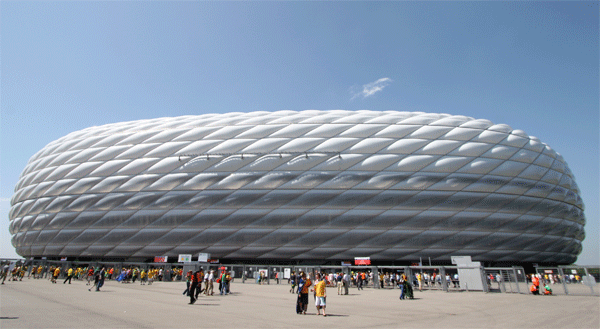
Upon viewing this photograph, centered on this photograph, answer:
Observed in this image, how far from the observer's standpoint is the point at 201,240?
82.3 ft

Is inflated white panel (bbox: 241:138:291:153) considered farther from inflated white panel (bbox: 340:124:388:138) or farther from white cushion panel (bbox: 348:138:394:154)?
white cushion panel (bbox: 348:138:394:154)

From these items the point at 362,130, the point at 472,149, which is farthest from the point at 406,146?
the point at 472,149

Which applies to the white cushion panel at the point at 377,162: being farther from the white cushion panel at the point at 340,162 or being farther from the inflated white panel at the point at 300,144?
the inflated white panel at the point at 300,144

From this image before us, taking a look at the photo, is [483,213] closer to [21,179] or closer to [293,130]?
[293,130]

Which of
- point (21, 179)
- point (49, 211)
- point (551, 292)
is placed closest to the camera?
point (551, 292)

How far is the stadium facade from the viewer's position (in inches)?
955

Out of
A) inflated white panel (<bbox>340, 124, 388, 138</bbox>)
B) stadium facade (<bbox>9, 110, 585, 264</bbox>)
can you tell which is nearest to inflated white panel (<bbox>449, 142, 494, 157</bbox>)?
stadium facade (<bbox>9, 110, 585, 264</bbox>)

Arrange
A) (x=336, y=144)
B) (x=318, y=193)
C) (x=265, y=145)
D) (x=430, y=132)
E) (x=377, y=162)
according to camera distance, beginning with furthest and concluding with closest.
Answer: (x=430, y=132)
(x=265, y=145)
(x=336, y=144)
(x=377, y=162)
(x=318, y=193)

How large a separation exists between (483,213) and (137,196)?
92.8ft

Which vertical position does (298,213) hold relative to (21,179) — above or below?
below

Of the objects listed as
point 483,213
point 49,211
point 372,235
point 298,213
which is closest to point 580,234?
point 483,213

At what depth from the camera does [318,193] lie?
79.7 ft

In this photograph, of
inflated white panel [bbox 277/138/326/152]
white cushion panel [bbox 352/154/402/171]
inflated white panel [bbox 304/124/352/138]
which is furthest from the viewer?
inflated white panel [bbox 304/124/352/138]

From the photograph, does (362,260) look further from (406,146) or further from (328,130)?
(328,130)
